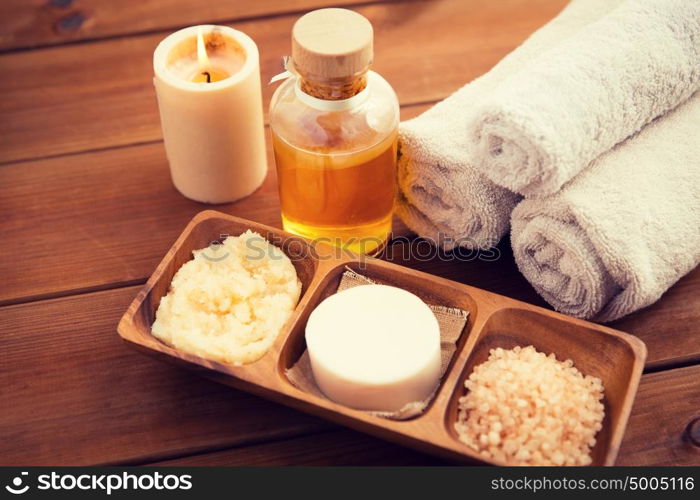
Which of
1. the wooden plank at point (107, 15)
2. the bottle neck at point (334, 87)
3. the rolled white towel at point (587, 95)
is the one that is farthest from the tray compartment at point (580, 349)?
the wooden plank at point (107, 15)

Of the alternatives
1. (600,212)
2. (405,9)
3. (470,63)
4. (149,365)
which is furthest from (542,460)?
(405,9)

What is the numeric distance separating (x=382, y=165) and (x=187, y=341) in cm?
22

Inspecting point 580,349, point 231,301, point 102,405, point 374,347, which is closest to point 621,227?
point 580,349

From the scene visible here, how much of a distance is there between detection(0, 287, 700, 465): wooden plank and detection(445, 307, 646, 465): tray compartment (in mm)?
46

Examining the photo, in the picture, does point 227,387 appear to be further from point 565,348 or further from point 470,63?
point 470,63

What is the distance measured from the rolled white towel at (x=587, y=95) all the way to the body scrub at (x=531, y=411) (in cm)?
14

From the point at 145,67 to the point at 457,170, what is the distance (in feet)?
1.42

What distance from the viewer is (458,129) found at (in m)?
0.72

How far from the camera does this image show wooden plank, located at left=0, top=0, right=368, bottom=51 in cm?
99

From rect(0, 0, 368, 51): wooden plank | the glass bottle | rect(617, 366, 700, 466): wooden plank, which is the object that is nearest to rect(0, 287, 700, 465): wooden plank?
rect(617, 366, 700, 466): wooden plank

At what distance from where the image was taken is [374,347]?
2.11 ft

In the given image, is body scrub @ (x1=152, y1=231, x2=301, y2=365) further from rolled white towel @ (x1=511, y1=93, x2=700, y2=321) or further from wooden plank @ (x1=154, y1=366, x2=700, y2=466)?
rolled white towel @ (x1=511, y1=93, x2=700, y2=321)

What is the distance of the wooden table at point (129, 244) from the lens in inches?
26.1

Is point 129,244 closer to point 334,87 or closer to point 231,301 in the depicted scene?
point 231,301
